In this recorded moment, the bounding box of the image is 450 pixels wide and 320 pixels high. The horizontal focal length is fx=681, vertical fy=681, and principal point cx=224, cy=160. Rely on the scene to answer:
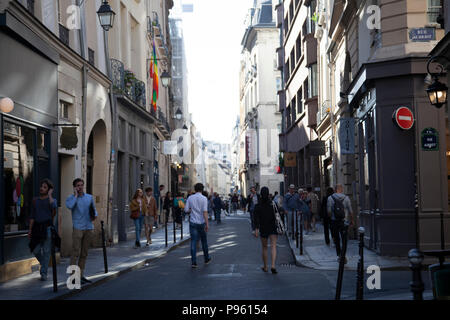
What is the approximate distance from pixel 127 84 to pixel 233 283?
14.4 metres

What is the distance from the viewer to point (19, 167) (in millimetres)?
14055

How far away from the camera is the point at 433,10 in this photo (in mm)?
15719

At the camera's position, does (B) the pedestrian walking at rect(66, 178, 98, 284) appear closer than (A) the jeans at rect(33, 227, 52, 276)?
Yes

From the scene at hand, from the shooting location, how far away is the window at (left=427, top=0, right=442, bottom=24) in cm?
1568

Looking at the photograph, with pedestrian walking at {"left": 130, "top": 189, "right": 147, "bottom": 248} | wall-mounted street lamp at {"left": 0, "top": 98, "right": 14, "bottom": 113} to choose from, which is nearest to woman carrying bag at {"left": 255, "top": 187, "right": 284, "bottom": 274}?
wall-mounted street lamp at {"left": 0, "top": 98, "right": 14, "bottom": 113}

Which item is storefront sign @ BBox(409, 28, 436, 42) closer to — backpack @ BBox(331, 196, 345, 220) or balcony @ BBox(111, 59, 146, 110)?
backpack @ BBox(331, 196, 345, 220)

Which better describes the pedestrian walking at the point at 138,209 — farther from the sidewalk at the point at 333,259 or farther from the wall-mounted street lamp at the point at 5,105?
the wall-mounted street lamp at the point at 5,105

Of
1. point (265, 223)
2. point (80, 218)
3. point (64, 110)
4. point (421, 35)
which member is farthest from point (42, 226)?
point (421, 35)

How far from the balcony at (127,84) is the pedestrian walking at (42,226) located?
421 inches

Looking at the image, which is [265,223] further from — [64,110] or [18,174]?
[64,110]

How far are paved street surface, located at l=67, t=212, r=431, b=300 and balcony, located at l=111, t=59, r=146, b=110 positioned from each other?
8.64 m

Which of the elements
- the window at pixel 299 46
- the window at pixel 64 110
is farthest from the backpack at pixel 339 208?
the window at pixel 299 46
